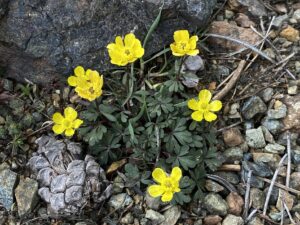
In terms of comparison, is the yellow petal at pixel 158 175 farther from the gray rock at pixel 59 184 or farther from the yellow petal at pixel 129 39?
the yellow petal at pixel 129 39

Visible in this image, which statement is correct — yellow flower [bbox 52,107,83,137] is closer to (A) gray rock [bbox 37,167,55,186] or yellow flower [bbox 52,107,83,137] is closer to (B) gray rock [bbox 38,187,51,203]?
(A) gray rock [bbox 37,167,55,186]

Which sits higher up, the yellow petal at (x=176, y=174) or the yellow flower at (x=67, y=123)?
the yellow flower at (x=67, y=123)

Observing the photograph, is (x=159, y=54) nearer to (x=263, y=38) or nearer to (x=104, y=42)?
(x=104, y=42)

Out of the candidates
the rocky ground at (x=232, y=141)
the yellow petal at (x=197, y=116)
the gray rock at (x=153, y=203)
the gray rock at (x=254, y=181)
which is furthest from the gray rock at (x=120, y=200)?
the gray rock at (x=254, y=181)

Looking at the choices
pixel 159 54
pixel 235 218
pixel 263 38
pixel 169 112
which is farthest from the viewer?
pixel 263 38

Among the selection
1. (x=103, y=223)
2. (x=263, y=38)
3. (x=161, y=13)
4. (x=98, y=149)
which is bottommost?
(x=103, y=223)

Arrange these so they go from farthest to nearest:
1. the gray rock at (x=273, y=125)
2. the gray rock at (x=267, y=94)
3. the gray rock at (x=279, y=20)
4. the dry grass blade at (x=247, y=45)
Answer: the gray rock at (x=279, y=20) → the dry grass blade at (x=247, y=45) → the gray rock at (x=267, y=94) → the gray rock at (x=273, y=125)

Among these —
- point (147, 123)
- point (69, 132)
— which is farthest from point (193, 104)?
point (69, 132)

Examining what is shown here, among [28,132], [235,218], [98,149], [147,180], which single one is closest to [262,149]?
[235,218]
